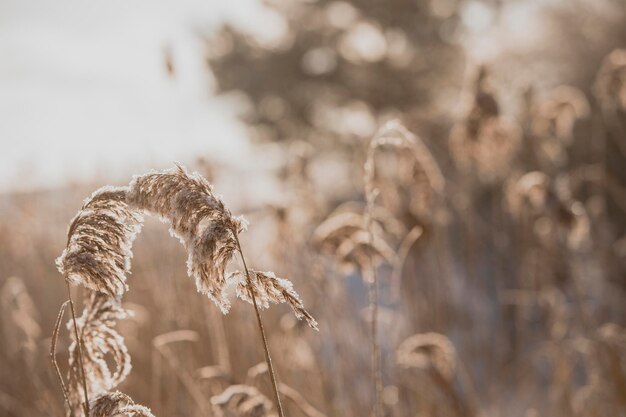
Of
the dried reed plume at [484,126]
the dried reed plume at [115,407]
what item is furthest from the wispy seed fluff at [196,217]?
the dried reed plume at [484,126]

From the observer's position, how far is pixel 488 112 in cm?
279

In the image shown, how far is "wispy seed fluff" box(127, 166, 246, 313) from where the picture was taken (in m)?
1.04

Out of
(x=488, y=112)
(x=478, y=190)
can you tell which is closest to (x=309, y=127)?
(x=478, y=190)

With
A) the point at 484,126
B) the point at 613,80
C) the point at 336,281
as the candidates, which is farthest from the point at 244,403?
the point at 613,80

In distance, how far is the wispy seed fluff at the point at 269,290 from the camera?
1.03m

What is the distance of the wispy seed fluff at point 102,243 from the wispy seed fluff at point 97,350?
10 centimetres

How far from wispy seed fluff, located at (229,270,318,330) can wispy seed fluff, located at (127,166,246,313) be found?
37 mm

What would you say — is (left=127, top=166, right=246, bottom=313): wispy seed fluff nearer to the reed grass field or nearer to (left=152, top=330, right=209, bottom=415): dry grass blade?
the reed grass field

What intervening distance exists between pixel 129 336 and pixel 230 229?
7.63 feet

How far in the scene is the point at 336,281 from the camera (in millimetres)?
3471

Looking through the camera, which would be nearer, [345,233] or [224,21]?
[345,233]

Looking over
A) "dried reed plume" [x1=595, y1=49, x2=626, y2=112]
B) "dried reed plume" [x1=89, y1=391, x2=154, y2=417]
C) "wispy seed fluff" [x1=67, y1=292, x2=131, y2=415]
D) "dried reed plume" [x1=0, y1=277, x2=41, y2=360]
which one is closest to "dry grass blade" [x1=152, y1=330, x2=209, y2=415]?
"dried reed plume" [x1=0, y1=277, x2=41, y2=360]

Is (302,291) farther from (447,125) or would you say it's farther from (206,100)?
(206,100)

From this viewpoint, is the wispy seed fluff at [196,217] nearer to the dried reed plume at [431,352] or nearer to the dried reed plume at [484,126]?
the dried reed plume at [431,352]
